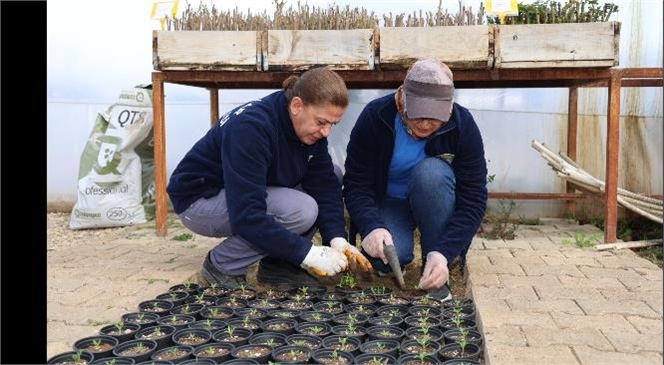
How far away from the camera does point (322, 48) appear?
11.8ft

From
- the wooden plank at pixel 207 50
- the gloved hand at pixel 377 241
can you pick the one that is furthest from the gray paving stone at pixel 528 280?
the wooden plank at pixel 207 50

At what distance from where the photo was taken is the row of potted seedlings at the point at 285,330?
6.77 feet

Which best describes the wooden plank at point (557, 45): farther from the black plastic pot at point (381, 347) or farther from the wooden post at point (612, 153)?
the black plastic pot at point (381, 347)

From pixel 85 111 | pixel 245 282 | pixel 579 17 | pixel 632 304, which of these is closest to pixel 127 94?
pixel 85 111

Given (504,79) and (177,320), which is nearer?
(177,320)

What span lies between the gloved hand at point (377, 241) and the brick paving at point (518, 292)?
0.42m

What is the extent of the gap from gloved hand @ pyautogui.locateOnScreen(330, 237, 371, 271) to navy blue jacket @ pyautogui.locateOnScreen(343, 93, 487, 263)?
0.13 metres

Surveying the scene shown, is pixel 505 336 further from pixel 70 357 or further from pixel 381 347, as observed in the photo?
pixel 70 357

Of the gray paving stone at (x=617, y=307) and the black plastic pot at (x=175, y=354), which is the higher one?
the gray paving stone at (x=617, y=307)

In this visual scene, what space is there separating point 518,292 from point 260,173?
118 centimetres

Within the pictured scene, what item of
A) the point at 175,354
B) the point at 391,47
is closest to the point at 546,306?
the point at 175,354

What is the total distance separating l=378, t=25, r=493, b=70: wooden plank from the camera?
11.5 ft

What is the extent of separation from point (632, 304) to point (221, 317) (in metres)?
1.59

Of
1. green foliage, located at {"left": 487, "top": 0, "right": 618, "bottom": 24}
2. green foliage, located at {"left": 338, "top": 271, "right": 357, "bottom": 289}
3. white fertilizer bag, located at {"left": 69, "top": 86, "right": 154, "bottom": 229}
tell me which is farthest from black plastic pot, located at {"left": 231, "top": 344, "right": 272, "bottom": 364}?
white fertilizer bag, located at {"left": 69, "top": 86, "right": 154, "bottom": 229}
